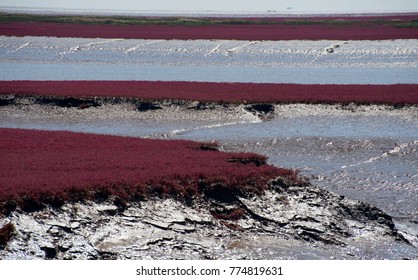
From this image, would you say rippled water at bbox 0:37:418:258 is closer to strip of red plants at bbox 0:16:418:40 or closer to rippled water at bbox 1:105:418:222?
rippled water at bbox 1:105:418:222

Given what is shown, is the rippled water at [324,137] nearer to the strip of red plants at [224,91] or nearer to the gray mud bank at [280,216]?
the gray mud bank at [280,216]

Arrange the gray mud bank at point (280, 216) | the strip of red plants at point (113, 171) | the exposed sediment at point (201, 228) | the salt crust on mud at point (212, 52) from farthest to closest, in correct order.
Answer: the salt crust on mud at point (212, 52) < the strip of red plants at point (113, 171) < the gray mud bank at point (280, 216) < the exposed sediment at point (201, 228)

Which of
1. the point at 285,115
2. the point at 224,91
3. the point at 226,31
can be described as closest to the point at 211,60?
the point at 224,91

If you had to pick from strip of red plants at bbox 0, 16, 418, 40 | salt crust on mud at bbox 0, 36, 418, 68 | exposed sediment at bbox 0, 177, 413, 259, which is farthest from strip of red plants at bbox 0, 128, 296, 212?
strip of red plants at bbox 0, 16, 418, 40

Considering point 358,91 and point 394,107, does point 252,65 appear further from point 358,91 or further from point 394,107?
point 394,107

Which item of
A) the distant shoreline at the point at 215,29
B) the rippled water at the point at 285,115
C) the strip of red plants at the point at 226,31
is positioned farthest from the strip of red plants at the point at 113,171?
the strip of red plants at the point at 226,31

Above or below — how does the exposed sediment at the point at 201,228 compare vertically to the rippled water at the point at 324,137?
above
